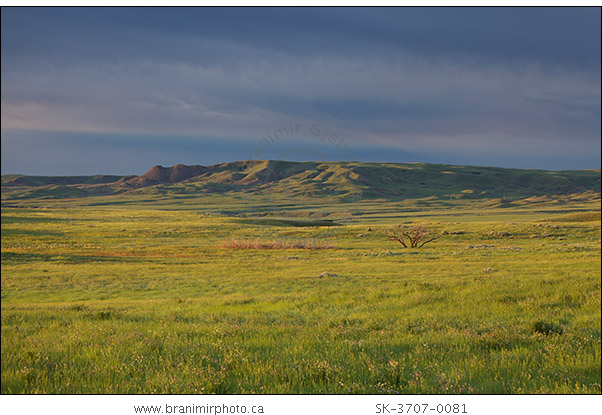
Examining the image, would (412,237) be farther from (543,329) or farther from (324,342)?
(324,342)

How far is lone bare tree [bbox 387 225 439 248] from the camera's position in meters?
65.2

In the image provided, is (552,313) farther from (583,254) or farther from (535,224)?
(535,224)

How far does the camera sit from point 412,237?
231 ft

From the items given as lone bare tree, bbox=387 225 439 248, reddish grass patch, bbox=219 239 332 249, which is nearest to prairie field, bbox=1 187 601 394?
lone bare tree, bbox=387 225 439 248

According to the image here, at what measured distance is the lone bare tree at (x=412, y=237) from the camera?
65.2 metres

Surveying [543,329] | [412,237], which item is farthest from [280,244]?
[543,329]

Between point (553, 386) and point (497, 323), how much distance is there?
5810 mm

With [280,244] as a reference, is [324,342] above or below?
above

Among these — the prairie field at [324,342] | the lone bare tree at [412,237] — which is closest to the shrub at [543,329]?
the prairie field at [324,342]

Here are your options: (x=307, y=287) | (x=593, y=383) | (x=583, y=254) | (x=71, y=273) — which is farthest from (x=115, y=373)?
(x=583, y=254)

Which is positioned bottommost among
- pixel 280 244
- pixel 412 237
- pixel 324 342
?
pixel 280 244

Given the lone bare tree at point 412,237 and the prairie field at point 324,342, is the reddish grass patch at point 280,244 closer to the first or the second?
the lone bare tree at point 412,237

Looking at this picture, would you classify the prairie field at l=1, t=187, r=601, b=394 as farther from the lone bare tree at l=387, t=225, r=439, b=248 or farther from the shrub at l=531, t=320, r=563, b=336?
the lone bare tree at l=387, t=225, r=439, b=248

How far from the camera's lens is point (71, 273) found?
4459 cm
